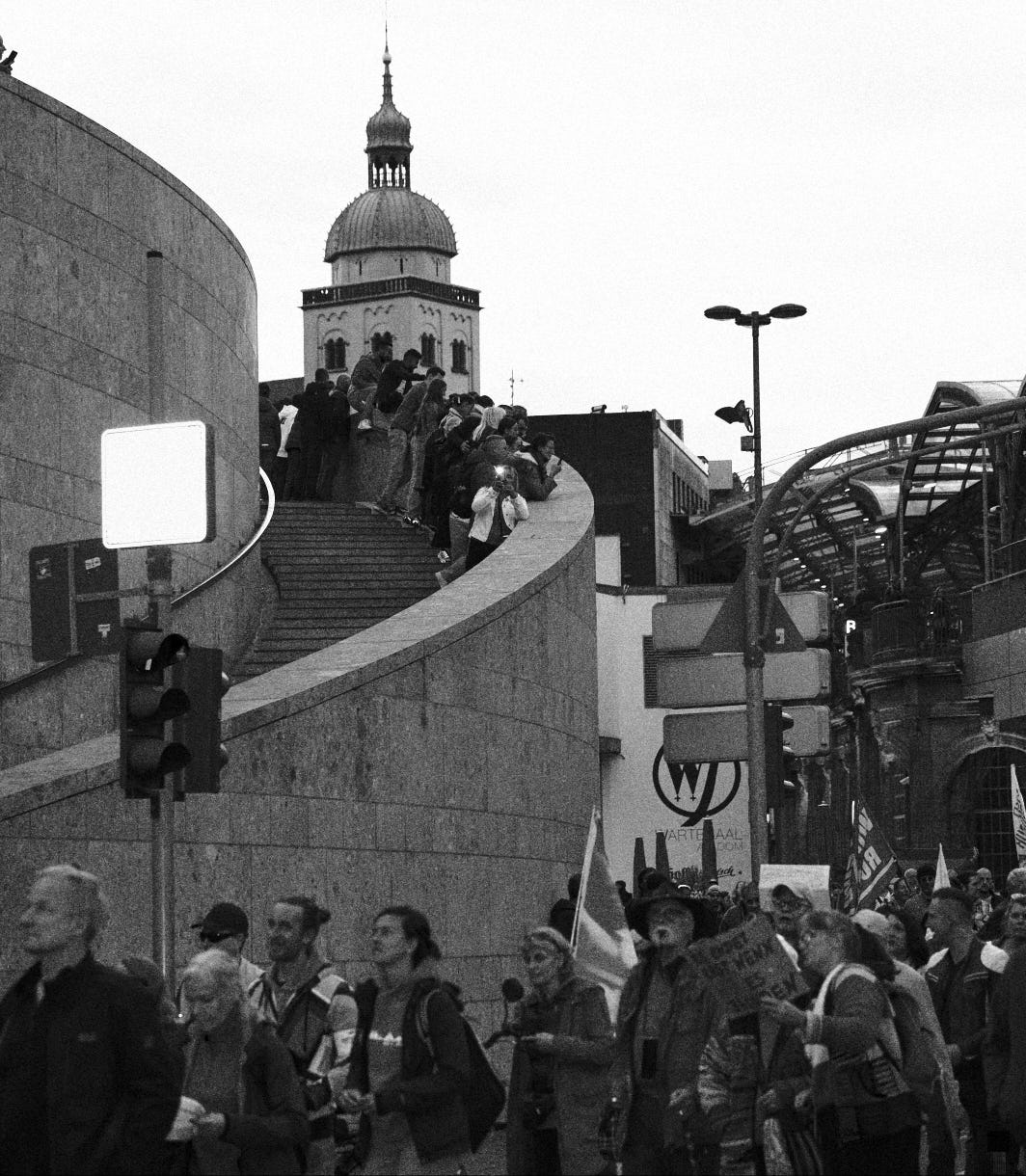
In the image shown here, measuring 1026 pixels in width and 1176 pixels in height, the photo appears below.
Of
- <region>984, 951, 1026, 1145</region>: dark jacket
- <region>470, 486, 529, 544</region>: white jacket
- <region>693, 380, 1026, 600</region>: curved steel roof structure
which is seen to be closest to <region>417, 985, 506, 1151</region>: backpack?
<region>984, 951, 1026, 1145</region>: dark jacket

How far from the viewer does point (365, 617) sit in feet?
70.4

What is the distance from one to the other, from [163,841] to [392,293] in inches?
5885

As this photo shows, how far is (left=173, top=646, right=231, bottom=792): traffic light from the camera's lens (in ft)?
37.2

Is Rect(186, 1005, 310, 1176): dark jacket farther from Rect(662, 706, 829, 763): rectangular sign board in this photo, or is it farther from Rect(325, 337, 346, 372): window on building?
Rect(325, 337, 346, 372): window on building

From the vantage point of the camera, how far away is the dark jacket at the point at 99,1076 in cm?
566

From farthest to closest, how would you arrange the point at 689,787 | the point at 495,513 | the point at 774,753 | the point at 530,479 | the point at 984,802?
the point at 984,802 → the point at 689,787 → the point at 530,479 → the point at 495,513 → the point at 774,753

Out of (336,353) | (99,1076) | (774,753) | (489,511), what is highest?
(336,353)

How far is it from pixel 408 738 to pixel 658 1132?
794 centimetres

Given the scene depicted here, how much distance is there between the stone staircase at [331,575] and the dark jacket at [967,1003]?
9541mm

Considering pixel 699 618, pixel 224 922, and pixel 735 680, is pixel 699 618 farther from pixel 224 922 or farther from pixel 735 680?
pixel 224 922

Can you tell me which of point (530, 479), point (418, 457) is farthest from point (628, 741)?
point (530, 479)

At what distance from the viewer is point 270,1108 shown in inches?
289

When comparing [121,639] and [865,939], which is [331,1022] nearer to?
[865,939]

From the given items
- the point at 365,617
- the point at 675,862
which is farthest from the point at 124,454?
the point at 675,862
